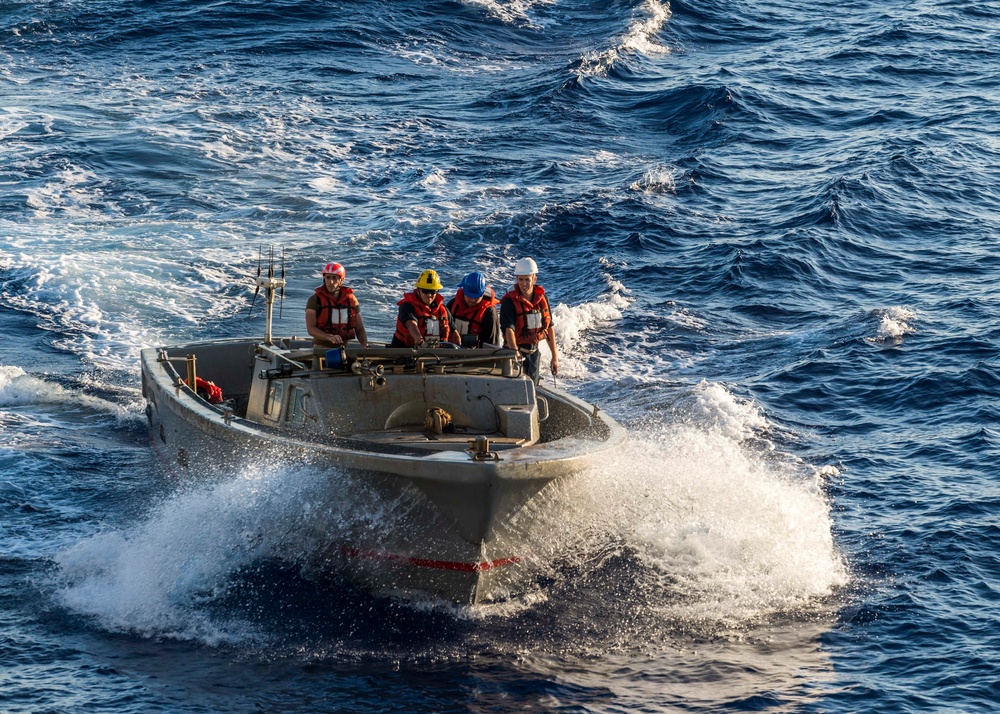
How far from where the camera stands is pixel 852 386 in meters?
15.7

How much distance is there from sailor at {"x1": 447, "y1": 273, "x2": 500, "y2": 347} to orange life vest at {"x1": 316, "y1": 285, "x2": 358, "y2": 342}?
1.11 m

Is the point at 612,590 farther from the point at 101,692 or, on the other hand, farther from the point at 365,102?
the point at 365,102

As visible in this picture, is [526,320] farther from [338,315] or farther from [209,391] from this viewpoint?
[209,391]

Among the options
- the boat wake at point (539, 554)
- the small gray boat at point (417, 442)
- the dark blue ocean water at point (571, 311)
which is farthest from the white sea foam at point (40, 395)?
the boat wake at point (539, 554)

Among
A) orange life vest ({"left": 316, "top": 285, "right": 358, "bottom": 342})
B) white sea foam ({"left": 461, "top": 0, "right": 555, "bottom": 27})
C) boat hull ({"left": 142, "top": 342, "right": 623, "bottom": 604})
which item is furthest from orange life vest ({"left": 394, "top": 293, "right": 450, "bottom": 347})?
white sea foam ({"left": 461, "top": 0, "right": 555, "bottom": 27})

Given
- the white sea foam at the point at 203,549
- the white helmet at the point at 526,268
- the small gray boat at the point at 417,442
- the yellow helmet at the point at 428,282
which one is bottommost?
the white sea foam at the point at 203,549

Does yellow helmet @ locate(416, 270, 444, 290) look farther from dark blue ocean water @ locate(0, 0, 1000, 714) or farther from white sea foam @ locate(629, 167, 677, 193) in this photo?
white sea foam @ locate(629, 167, 677, 193)

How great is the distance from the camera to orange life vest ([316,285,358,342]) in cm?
1274

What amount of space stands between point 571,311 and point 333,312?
6609 mm

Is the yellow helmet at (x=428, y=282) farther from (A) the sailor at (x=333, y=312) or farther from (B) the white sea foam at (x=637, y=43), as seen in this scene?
(B) the white sea foam at (x=637, y=43)

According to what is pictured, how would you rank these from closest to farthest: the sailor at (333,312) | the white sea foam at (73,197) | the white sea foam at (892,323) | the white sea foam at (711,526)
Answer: the white sea foam at (711,526) → the sailor at (333,312) → the white sea foam at (892,323) → the white sea foam at (73,197)

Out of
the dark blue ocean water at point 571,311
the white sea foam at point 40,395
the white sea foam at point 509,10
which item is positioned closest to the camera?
the dark blue ocean water at point 571,311

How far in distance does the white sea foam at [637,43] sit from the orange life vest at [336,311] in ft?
A: 61.6

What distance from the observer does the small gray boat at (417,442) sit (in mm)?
9820
